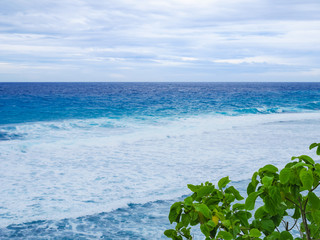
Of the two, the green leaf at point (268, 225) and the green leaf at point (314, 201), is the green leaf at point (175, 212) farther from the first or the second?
the green leaf at point (314, 201)

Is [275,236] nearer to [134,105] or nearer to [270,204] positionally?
[270,204]

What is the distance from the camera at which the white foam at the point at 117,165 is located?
8234mm

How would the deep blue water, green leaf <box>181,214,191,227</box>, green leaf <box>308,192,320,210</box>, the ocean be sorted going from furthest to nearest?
the deep blue water → the ocean → green leaf <box>181,214,191,227</box> → green leaf <box>308,192,320,210</box>

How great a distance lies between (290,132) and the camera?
18.8 m

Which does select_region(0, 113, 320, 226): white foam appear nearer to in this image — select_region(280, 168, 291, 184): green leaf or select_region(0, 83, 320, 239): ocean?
select_region(0, 83, 320, 239): ocean

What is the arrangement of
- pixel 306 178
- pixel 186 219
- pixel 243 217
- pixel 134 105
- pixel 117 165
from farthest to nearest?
pixel 134 105
pixel 117 165
pixel 243 217
pixel 186 219
pixel 306 178

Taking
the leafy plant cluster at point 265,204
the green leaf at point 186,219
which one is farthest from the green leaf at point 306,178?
the green leaf at point 186,219

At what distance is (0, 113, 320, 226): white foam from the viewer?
8.23 metres

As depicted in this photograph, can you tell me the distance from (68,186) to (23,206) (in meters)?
1.61

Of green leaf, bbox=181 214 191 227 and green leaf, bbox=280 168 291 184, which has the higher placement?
green leaf, bbox=280 168 291 184

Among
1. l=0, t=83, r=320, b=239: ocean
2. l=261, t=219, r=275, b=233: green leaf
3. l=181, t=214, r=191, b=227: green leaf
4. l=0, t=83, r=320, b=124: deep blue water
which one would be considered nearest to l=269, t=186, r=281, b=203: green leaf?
l=261, t=219, r=275, b=233: green leaf

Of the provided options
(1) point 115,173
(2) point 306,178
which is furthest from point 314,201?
(1) point 115,173

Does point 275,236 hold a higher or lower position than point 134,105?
higher

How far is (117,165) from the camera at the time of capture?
11492 mm
